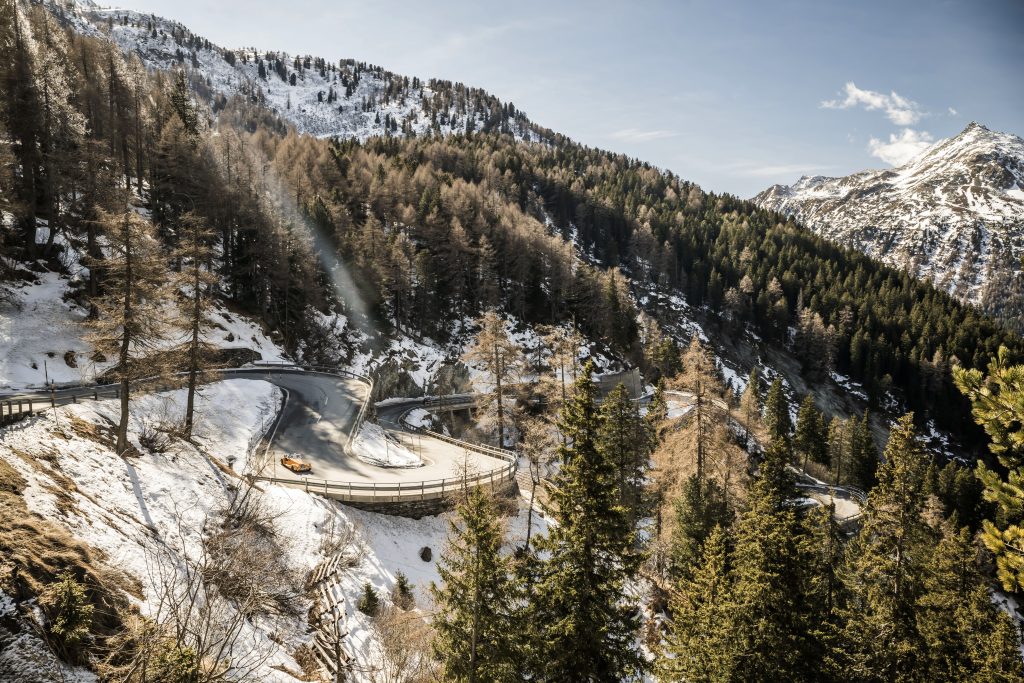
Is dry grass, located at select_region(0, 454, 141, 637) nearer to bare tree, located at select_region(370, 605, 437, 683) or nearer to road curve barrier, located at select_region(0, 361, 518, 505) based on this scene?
bare tree, located at select_region(370, 605, 437, 683)

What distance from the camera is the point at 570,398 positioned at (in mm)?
18422

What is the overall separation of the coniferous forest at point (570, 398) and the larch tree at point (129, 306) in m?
0.12

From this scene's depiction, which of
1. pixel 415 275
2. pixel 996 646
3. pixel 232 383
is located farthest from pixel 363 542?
pixel 415 275

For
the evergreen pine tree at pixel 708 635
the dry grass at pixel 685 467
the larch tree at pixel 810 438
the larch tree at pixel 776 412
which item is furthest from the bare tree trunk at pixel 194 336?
the larch tree at pixel 810 438

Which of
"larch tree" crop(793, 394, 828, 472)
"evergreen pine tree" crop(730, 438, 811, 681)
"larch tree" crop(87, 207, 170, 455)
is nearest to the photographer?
"evergreen pine tree" crop(730, 438, 811, 681)

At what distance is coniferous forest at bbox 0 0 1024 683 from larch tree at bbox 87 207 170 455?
12 centimetres

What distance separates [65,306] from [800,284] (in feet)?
455

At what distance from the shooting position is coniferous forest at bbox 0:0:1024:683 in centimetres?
1249

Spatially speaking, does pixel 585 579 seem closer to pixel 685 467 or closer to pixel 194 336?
pixel 685 467

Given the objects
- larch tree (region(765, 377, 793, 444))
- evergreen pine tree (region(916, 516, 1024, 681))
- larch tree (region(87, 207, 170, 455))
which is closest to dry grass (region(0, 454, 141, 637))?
larch tree (region(87, 207, 170, 455))

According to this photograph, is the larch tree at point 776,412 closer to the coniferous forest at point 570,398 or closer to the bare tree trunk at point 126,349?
the coniferous forest at point 570,398

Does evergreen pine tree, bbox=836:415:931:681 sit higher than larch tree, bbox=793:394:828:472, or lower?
higher

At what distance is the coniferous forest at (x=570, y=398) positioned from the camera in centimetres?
1249

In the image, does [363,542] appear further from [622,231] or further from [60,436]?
[622,231]
